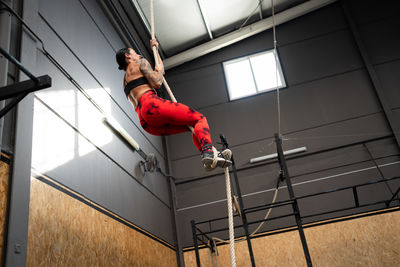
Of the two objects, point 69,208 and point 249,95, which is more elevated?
point 249,95

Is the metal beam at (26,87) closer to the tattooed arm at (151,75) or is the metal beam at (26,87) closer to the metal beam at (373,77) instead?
the tattooed arm at (151,75)

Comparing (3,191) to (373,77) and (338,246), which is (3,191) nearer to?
(338,246)

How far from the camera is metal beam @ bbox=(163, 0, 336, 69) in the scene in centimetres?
717

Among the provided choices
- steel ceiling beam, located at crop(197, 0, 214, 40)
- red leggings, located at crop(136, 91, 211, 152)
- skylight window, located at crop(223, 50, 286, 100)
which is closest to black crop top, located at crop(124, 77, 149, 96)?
red leggings, located at crop(136, 91, 211, 152)

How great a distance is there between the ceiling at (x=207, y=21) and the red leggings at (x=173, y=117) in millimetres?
4036

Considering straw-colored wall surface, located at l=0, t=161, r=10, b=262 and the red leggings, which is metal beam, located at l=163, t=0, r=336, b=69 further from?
straw-colored wall surface, located at l=0, t=161, r=10, b=262

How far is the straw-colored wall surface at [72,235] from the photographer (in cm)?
280

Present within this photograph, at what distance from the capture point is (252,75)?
7.20 meters

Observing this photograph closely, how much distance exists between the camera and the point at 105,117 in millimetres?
4379

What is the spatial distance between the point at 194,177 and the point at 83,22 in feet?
10.4

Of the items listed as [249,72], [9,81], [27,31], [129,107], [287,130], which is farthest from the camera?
[249,72]

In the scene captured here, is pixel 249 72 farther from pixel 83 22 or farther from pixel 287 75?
pixel 83 22

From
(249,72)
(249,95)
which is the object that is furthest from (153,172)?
(249,72)

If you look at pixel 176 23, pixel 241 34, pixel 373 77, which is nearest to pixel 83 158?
pixel 176 23
